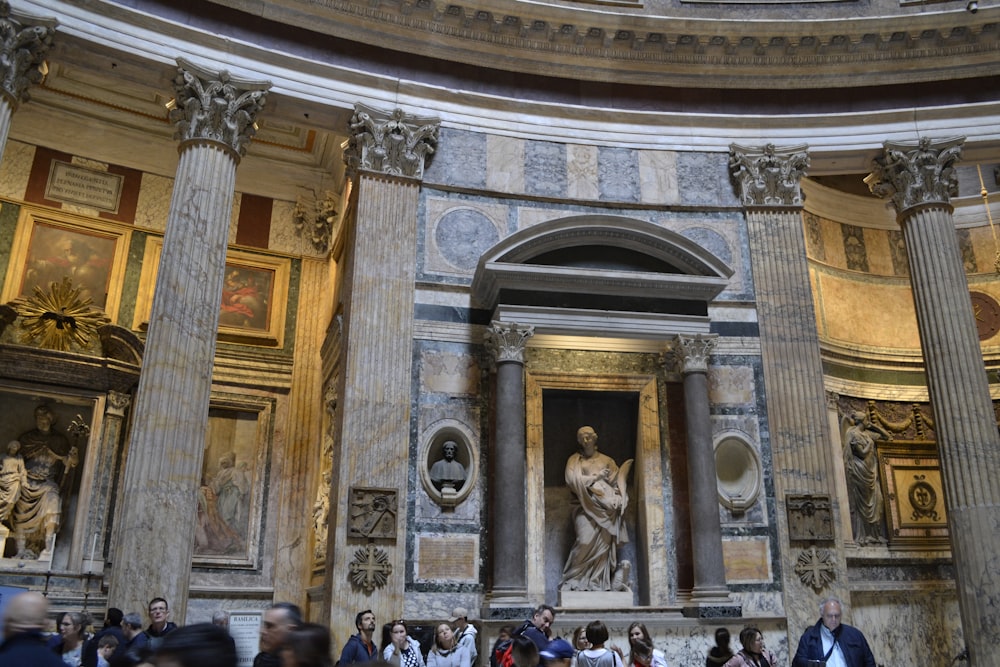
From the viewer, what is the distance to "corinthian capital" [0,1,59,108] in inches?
426

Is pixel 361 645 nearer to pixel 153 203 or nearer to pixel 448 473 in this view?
pixel 448 473

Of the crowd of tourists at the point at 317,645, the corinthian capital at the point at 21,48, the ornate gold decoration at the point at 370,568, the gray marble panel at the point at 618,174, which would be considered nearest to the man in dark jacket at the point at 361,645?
the crowd of tourists at the point at 317,645

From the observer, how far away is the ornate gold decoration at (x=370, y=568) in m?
11.0

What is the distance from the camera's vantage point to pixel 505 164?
1372cm

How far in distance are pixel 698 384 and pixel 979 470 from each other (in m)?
4.11

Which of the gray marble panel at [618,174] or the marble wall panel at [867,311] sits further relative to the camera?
the marble wall panel at [867,311]

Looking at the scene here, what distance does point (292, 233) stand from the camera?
1648 cm

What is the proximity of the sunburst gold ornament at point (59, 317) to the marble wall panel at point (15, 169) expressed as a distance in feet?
5.54

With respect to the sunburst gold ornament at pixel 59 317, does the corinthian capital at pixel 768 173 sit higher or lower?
higher

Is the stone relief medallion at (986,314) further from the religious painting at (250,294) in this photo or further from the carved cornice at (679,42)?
the religious painting at (250,294)

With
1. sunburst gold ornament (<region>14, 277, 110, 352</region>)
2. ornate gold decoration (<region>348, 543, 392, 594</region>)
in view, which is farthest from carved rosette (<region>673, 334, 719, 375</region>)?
sunburst gold ornament (<region>14, 277, 110, 352</region>)

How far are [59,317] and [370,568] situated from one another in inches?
277

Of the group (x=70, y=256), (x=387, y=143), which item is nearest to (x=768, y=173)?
(x=387, y=143)

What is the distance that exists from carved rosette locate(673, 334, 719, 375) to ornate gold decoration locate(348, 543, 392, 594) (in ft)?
16.1
